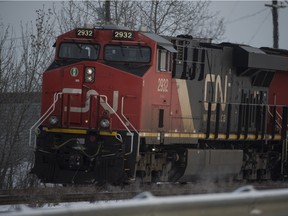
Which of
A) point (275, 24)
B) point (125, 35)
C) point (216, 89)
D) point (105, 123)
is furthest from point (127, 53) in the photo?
point (275, 24)

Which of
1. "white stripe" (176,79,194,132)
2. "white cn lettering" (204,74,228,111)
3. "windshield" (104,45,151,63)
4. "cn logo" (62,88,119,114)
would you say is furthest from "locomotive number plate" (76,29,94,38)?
"white cn lettering" (204,74,228,111)

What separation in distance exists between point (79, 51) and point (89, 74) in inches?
30.3

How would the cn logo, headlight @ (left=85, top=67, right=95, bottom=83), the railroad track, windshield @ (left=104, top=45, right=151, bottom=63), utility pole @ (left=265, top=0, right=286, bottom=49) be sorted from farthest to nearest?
1. utility pole @ (left=265, top=0, right=286, bottom=49)
2. headlight @ (left=85, top=67, right=95, bottom=83)
3. windshield @ (left=104, top=45, right=151, bottom=63)
4. the cn logo
5. the railroad track

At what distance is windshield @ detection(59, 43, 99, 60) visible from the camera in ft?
49.1

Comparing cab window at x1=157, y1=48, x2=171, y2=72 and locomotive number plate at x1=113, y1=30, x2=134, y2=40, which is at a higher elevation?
locomotive number plate at x1=113, y1=30, x2=134, y2=40

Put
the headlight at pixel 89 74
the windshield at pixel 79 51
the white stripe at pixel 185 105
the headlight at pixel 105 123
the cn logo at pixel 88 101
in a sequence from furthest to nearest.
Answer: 1. the white stripe at pixel 185 105
2. the windshield at pixel 79 51
3. the headlight at pixel 89 74
4. the cn logo at pixel 88 101
5. the headlight at pixel 105 123

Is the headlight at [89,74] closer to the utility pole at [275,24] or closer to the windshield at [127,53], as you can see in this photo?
the windshield at [127,53]

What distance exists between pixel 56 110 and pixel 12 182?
4.69 meters

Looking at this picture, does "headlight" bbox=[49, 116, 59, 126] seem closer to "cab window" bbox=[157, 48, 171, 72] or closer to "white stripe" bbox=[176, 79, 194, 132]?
"cab window" bbox=[157, 48, 171, 72]

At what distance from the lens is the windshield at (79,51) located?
49.1 feet

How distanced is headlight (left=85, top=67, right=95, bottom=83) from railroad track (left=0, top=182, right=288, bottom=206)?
2.63m

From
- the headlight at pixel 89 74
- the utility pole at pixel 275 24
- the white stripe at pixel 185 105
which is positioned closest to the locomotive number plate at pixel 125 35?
the headlight at pixel 89 74

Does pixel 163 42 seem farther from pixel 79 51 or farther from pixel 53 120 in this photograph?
pixel 53 120

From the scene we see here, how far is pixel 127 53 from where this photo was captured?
14.7m
